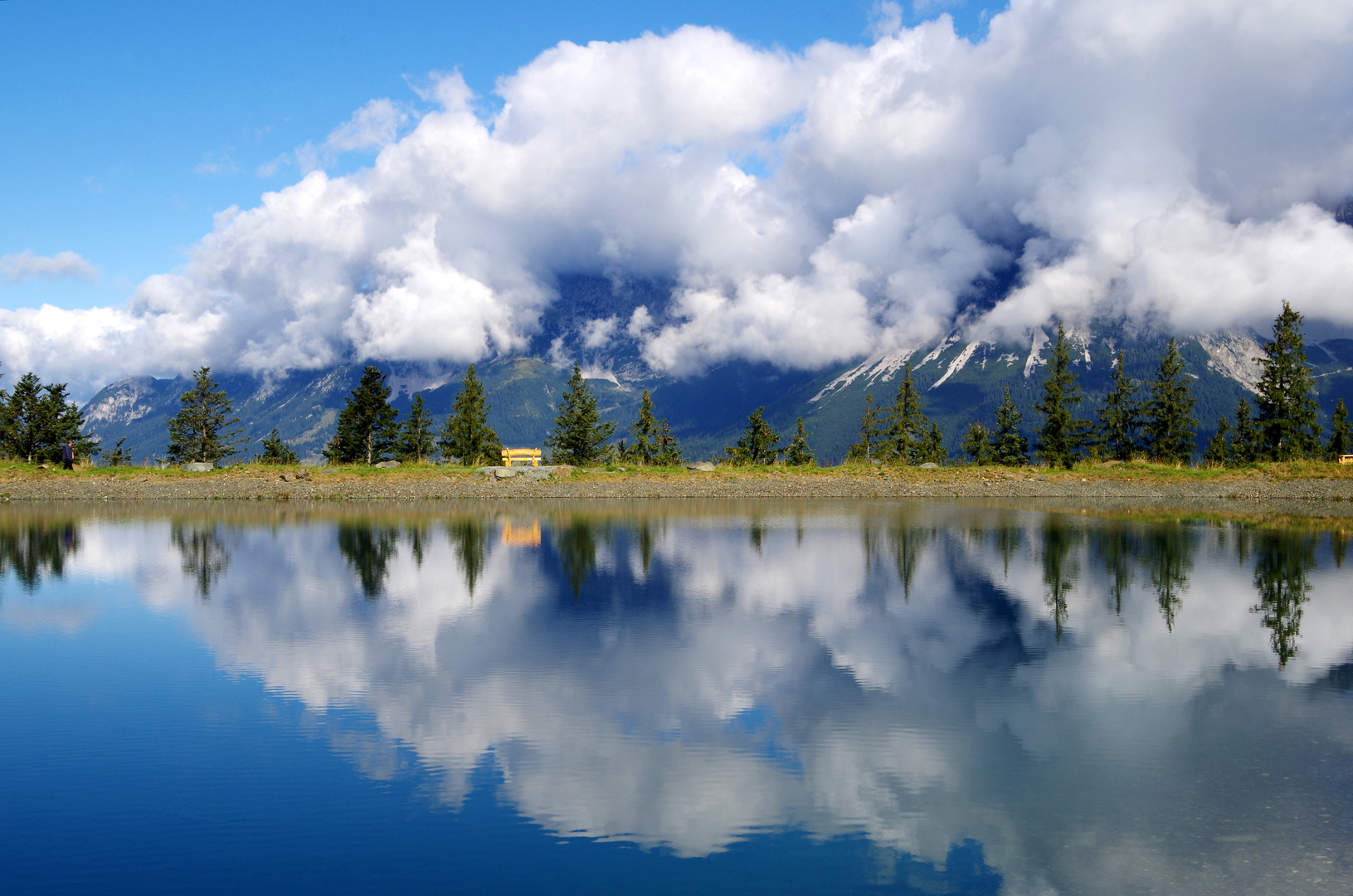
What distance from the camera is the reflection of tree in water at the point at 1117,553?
69.6ft

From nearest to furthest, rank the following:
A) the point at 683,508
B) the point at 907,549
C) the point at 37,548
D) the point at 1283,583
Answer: the point at 1283,583, the point at 907,549, the point at 37,548, the point at 683,508

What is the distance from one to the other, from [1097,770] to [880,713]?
8.97 feet

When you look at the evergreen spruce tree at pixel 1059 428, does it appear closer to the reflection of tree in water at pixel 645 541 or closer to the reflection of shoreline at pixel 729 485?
the reflection of shoreline at pixel 729 485

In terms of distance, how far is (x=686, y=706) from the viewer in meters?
11.9

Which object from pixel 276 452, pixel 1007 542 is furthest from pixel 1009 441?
pixel 276 452

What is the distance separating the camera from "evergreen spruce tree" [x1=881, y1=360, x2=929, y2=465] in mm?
70688

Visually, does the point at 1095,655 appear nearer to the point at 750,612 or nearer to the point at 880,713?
the point at 880,713

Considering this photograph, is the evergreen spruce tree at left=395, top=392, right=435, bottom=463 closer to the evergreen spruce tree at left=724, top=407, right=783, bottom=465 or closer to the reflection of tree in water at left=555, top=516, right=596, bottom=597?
the evergreen spruce tree at left=724, top=407, right=783, bottom=465

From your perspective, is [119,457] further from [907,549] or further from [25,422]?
[907,549]

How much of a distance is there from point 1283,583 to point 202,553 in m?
31.6

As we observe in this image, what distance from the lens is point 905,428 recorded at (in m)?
70.8

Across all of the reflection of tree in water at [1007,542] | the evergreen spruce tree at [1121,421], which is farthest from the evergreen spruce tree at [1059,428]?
the reflection of tree in water at [1007,542]

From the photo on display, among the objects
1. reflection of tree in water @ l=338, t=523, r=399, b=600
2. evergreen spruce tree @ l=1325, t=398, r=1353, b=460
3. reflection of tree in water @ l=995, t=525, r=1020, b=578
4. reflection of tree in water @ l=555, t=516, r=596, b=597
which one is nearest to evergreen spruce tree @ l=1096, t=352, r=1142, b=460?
evergreen spruce tree @ l=1325, t=398, r=1353, b=460

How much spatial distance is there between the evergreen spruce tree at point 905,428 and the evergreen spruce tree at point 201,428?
5196cm
